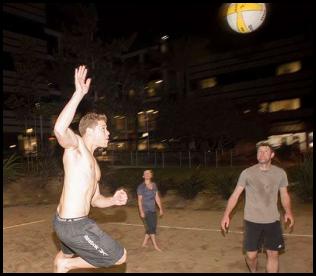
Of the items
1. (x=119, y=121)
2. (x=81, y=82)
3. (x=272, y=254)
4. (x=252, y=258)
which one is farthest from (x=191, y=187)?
(x=119, y=121)

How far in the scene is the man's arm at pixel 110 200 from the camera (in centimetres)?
478

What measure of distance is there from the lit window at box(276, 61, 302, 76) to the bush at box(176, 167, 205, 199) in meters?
44.3

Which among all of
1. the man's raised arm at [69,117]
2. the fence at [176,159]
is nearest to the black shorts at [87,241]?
the man's raised arm at [69,117]

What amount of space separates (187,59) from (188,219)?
4487cm

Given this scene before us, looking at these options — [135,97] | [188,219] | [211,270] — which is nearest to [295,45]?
[135,97]

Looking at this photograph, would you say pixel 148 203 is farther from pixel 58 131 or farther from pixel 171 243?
pixel 58 131

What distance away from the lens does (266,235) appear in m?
5.85

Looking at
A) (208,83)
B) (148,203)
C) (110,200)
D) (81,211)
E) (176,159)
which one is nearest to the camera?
(81,211)

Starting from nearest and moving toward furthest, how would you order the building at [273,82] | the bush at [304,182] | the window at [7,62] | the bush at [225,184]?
the bush at [304,182] < the bush at [225,184] < the window at [7,62] < the building at [273,82]

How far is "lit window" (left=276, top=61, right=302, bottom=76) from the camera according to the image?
56094mm

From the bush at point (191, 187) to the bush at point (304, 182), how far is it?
3161 millimetres

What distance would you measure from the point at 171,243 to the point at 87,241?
488 cm

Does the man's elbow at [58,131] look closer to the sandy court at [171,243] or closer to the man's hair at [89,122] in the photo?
the man's hair at [89,122]

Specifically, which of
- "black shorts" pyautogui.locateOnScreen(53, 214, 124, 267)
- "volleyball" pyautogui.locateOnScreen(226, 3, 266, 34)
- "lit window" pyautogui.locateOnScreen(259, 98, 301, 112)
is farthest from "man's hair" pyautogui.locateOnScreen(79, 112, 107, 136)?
"lit window" pyautogui.locateOnScreen(259, 98, 301, 112)
